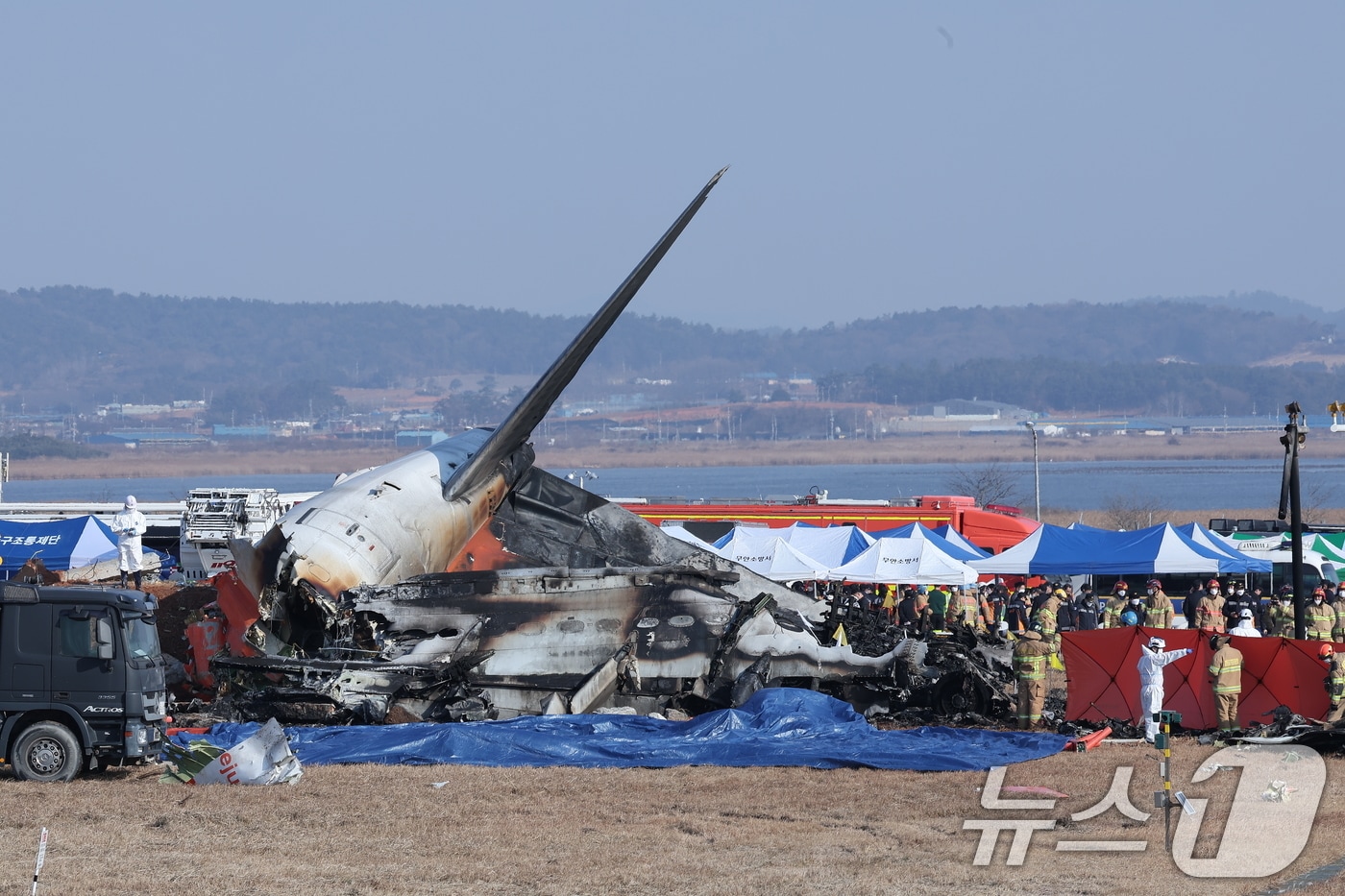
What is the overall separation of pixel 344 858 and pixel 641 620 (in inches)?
347

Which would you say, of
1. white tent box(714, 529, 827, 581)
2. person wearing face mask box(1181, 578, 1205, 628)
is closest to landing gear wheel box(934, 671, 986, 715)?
person wearing face mask box(1181, 578, 1205, 628)

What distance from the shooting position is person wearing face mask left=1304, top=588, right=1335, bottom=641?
23781 millimetres

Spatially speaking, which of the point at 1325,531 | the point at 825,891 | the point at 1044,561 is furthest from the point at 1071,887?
the point at 1325,531

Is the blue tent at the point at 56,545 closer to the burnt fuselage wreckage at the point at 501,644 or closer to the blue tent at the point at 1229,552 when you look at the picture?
the burnt fuselage wreckage at the point at 501,644

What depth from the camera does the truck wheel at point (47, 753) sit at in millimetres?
15367

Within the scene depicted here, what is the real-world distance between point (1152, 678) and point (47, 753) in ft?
42.7

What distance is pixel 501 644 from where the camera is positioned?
66.8ft

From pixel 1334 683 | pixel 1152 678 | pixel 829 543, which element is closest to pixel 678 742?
pixel 1152 678

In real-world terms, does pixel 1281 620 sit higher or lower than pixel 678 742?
higher

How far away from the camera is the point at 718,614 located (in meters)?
20.9

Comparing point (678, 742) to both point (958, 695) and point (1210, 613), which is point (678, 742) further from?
point (1210, 613)

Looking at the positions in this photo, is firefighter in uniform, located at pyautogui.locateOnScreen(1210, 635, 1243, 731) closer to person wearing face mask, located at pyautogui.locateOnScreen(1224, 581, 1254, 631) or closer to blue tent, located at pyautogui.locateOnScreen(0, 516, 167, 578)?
person wearing face mask, located at pyautogui.locateOnScreen(1224, 581, 1254, 631)

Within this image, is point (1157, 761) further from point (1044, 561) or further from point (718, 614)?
point (1044, 561)

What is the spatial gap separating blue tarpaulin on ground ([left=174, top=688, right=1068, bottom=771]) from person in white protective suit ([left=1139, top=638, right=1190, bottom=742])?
1389mm
